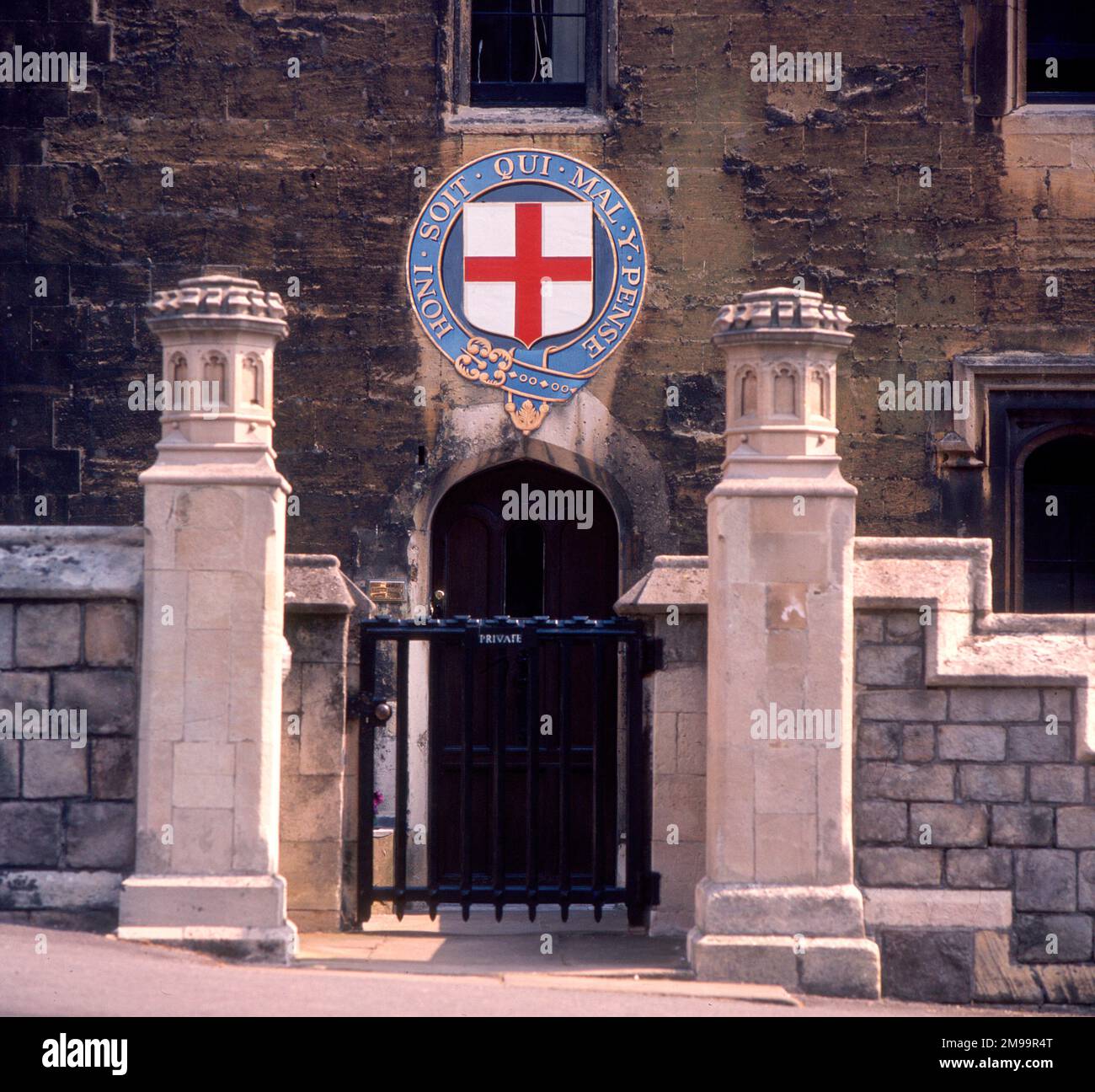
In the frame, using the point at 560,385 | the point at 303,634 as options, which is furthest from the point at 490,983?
the point at 560,385

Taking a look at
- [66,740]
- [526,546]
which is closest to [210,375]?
[66,740]

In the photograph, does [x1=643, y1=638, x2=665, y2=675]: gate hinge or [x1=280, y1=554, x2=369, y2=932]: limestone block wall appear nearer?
[x1=280, y1=554, x2=369, y2=932]: limestone block wall

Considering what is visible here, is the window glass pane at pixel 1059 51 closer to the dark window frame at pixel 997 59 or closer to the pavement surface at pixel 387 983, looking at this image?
the dark window frame at pixel 997 59

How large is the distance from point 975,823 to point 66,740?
3.82 m

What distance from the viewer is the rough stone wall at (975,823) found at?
699cm

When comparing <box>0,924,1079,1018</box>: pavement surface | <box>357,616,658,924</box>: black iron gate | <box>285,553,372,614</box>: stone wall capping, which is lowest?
<box>0,924,1079,1018</box>: pavement surface

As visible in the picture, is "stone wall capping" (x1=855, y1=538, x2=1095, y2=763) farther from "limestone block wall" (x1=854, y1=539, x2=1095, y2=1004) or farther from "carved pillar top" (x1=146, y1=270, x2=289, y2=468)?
"carved pillar top" (x1=146, y1=270, x2=289, y2=468)

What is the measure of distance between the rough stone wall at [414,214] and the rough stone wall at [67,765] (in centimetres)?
352

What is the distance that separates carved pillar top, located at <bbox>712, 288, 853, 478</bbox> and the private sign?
11.0 ft

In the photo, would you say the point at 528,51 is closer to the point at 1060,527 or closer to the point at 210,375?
the point at 1060,527

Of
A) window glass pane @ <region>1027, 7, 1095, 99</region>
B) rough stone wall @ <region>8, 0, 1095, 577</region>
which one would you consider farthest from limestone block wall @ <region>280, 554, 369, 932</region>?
window glass pane @ <region>1027, 7, 1095, 99</region>

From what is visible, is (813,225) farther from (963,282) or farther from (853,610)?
(853,610)

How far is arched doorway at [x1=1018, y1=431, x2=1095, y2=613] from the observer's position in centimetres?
1066

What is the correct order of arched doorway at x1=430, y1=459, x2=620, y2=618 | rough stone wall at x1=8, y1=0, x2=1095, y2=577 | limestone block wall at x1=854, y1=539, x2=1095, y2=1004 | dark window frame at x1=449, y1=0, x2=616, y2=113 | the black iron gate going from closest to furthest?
limestone block wall at x1=854, y1=539, x2=1095, y2=1004
the black iron gate
rough stone wall at x1=8, y1=0, x2=1095, y2=577
dark window frame at x1=449, y1=0, x2=616, y2=113
arched doorway at x1=430, y1=459, x2=620, y2=618
